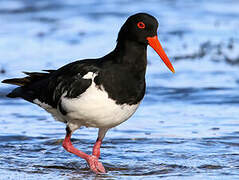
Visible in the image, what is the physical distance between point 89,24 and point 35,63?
3.66 meters

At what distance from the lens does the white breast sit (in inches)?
222

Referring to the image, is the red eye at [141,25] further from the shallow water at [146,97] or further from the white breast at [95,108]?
the shallow water at [146,97]

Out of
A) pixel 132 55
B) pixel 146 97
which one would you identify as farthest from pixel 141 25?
pixel 146 97

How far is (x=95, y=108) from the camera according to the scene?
566 centimetres

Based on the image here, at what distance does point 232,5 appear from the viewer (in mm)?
15820

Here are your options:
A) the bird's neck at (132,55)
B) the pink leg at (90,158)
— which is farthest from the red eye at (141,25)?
the pink leg at (90,158)

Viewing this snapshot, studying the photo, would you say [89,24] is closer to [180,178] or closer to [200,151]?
[200,151]

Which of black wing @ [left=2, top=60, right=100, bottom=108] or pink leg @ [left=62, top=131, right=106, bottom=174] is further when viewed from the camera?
pink leg @ [left=62, top=131, right=106, bottom=174]

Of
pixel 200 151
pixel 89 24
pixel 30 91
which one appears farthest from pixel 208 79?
pixel 89 24

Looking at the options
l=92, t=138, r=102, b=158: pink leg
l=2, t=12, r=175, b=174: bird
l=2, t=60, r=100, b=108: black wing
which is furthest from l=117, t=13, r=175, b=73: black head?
l=92, t=138, r=102, b=158: pink leg

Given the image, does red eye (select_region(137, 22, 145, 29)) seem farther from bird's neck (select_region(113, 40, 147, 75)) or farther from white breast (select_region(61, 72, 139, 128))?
white breast (select_region(61, 72, 139, 128))

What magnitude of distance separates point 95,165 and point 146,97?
9.49 feet

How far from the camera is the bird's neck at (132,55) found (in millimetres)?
5848

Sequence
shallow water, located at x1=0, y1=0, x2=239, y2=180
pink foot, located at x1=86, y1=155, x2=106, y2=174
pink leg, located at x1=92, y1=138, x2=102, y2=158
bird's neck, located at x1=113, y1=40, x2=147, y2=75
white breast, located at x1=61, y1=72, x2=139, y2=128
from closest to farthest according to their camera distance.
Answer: white breast, located at x1=61, y1=72, x2=139, y2=128 < bird's neck, located at x1=113, y1=40, x2=147, y2=75 < pink foot, located at x1=86, y1=155, x2=106, y2=174 < shallow water, located at x1=0, y1=0, x2=239, y2=180 < pink leg, located at x1=92, y1=138, x2=102, y2=158
